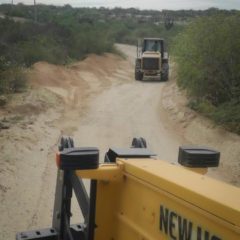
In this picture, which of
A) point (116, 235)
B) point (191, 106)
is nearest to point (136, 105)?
point (191, 106)

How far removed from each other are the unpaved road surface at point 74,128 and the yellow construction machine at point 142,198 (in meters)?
3.21

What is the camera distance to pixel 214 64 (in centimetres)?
1616

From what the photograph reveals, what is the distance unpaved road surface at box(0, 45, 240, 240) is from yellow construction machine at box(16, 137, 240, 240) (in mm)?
3208

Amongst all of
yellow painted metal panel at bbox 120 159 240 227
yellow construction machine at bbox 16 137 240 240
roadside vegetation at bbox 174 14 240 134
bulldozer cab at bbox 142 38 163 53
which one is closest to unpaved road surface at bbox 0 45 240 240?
roadside vegetation at bbox 174 14 240 134

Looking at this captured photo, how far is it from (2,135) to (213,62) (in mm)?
7029

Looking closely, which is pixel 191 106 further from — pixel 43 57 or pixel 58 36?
pixel 58 36

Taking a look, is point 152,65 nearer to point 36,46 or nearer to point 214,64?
point 36,46

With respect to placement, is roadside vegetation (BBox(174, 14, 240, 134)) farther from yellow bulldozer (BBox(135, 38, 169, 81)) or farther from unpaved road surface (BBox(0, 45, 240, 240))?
yellow bulldozer (BBox(135, 38, 169, 81))

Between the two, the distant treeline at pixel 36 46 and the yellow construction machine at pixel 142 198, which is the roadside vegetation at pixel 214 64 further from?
the yellow construction machine at pixel 142 198

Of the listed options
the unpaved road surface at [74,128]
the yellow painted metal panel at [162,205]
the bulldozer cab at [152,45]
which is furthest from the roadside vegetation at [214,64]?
the bulldozer cab at [152,45]

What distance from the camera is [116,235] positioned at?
13.3ft

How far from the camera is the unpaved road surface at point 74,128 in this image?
8852 millimetres

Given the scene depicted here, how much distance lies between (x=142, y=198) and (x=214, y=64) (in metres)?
13.0

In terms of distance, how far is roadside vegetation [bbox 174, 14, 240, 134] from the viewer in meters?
15.8
